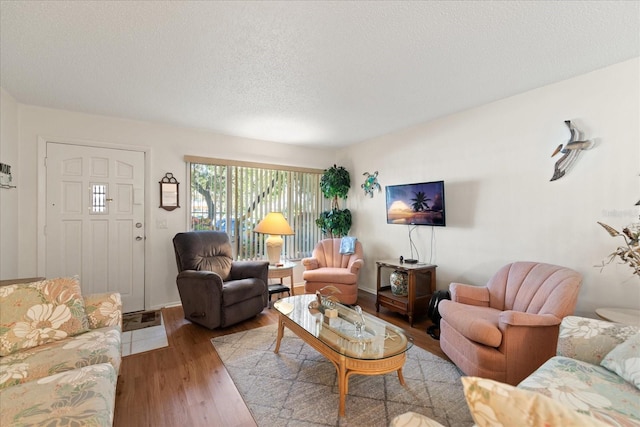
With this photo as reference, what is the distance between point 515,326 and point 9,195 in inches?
181

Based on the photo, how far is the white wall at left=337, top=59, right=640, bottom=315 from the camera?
215 cm

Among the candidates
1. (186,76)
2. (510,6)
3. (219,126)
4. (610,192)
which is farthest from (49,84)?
(610,192)

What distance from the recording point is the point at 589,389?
127 centimetres

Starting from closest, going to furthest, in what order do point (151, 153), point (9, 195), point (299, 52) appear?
point (299, 52) < point (9, 195) < point (151, 153)

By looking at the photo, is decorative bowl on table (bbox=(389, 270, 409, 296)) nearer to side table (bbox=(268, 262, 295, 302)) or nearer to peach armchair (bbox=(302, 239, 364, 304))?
peach armchair (bbox=(302, 239, 364, 304))

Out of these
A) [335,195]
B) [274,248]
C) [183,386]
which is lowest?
[183,386]

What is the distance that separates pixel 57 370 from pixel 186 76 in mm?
2187

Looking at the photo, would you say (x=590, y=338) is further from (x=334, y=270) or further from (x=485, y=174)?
(x=334, y=270)

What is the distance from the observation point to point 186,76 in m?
2.33

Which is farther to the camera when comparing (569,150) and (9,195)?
(9,195)

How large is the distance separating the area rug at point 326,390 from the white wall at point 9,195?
2.31m

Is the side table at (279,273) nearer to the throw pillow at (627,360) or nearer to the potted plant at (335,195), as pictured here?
the potted plant at (335,195)

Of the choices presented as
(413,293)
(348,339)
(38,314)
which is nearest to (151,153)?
(38,314)

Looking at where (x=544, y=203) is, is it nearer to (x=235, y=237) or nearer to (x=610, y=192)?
(x=610, y=192)
